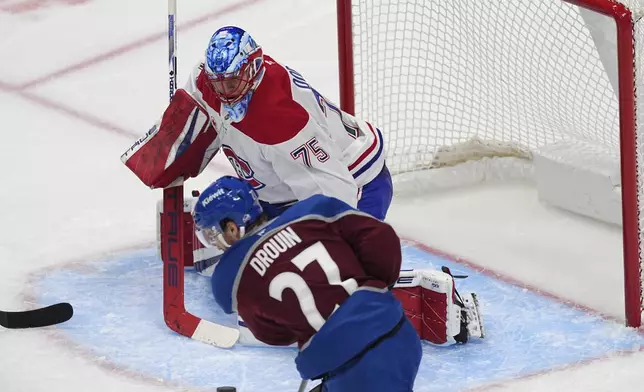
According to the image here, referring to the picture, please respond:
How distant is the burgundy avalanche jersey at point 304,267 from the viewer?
3182 millimetres

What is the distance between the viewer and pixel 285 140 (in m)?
4.05

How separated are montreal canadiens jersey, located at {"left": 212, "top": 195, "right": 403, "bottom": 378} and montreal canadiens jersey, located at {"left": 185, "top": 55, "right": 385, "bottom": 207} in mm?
804

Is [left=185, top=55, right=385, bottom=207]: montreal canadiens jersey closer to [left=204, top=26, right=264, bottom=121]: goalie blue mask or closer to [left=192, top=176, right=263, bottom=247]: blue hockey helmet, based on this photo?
[left=204, top=26, right=264, bottom=121]: goalie blue mask

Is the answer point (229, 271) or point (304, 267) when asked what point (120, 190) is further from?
point (304, 267)

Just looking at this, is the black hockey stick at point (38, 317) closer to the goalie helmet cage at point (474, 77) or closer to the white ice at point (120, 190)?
the white ice at point (120, 190)

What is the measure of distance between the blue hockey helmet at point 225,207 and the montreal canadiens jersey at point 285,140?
1.84 feet

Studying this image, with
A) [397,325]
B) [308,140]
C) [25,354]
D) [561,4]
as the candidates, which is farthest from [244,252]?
[561,4]

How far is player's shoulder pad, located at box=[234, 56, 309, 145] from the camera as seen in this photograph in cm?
405

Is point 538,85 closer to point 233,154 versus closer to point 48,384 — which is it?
point 233,154

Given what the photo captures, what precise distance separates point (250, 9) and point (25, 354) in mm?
2983

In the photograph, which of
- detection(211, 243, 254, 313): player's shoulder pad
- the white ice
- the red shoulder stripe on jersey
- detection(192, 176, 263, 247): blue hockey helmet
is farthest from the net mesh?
detection(211, 243, 254, 313): player's shoulder pad

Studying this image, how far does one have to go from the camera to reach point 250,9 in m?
6.95

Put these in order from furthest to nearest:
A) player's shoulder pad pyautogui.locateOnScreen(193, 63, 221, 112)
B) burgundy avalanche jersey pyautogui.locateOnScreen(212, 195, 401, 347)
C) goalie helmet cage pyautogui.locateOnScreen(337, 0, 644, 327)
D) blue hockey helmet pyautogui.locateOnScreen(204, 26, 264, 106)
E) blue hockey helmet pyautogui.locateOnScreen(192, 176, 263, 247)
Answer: goalie helmet cage pyautogui.locateOnScreen(337, 0, 644, 327), player's shoulder pad pyautogui.locateOnScreen(193, 63, 221, 112), blue hockey helmet pyautogui.locateOnScreen(204, 26, 264, 106), blue hockey helmet pyautogui.locateOnScreen(192, 176, 263, 247), burgundy avalanche jersey pyautogui.locateOnScreen(212, 195, 401, 347)

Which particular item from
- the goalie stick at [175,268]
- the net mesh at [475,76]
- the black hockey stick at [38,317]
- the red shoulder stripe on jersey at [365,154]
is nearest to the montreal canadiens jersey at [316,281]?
the red shoulder stripe on jersey at [365,154]
